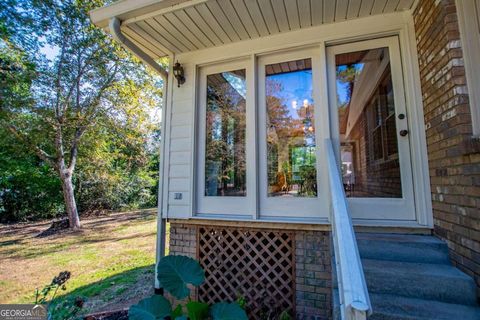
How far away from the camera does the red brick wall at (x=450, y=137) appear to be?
1707 mm

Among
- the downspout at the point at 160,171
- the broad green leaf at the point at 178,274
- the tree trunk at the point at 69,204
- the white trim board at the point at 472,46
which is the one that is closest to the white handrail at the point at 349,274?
the white trim board at the point at 472,46

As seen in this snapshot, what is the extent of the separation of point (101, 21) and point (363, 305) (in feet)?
10.5

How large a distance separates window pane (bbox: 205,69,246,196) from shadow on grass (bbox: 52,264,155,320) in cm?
170

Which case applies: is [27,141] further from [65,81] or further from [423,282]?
[423,282]

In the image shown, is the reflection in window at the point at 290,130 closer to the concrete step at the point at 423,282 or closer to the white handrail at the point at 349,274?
the concrete step at the point at 423,282

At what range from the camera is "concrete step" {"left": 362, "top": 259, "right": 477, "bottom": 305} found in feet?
5.57

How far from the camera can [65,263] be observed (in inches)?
192

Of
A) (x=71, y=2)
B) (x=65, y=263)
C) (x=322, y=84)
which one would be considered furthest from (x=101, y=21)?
(x=71, y=2)

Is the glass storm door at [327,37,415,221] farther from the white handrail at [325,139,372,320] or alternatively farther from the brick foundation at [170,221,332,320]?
the white handrail at [325,139,372,320]

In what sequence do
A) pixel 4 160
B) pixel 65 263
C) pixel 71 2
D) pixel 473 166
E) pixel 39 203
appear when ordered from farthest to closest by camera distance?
pixel 39 203 → pixel 4 160 → pixel 71 2 → pixel 65 263 → pixel 473 166

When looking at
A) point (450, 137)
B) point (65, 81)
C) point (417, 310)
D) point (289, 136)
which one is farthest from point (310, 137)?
point (65, 81)

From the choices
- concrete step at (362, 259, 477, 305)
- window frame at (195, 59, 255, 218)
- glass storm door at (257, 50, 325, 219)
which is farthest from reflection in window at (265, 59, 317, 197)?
concrete step at (362, 259, 477, 305)

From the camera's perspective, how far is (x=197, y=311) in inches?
85.4

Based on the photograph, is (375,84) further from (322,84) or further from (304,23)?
(304,23)
